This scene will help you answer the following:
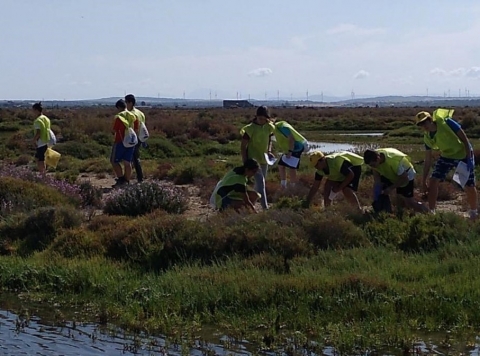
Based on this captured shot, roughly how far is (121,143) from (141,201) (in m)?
3.31

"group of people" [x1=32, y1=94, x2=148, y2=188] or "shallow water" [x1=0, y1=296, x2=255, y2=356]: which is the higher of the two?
"group of people" [x1=32, y1=94, x2=148, y2=188]

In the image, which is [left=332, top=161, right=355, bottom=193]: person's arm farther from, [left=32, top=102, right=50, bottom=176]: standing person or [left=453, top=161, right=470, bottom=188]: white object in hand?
[left=32, top=102, right=50, bottom=176]: standing person

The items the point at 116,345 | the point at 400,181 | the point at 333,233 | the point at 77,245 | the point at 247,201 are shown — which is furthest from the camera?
the point at 247,201

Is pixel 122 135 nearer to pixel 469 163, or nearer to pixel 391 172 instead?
pixel 391 172

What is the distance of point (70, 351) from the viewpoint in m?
7.47

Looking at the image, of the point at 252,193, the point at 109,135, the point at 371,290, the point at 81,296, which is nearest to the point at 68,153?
the point at 109,135

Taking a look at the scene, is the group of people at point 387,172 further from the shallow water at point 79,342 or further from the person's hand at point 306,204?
the shallow water at point 79,342

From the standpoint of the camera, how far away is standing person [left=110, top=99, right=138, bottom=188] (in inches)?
656

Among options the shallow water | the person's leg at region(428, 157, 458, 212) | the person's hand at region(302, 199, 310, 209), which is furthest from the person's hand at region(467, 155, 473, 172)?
the shallow water

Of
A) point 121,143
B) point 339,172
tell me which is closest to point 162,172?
point 121,143

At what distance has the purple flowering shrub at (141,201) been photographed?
13.7m

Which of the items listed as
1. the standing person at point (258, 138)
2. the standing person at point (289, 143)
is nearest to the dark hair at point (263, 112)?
the standing person at point (258, 138)

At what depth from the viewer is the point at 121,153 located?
16.9 m

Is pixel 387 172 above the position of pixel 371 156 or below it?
below
